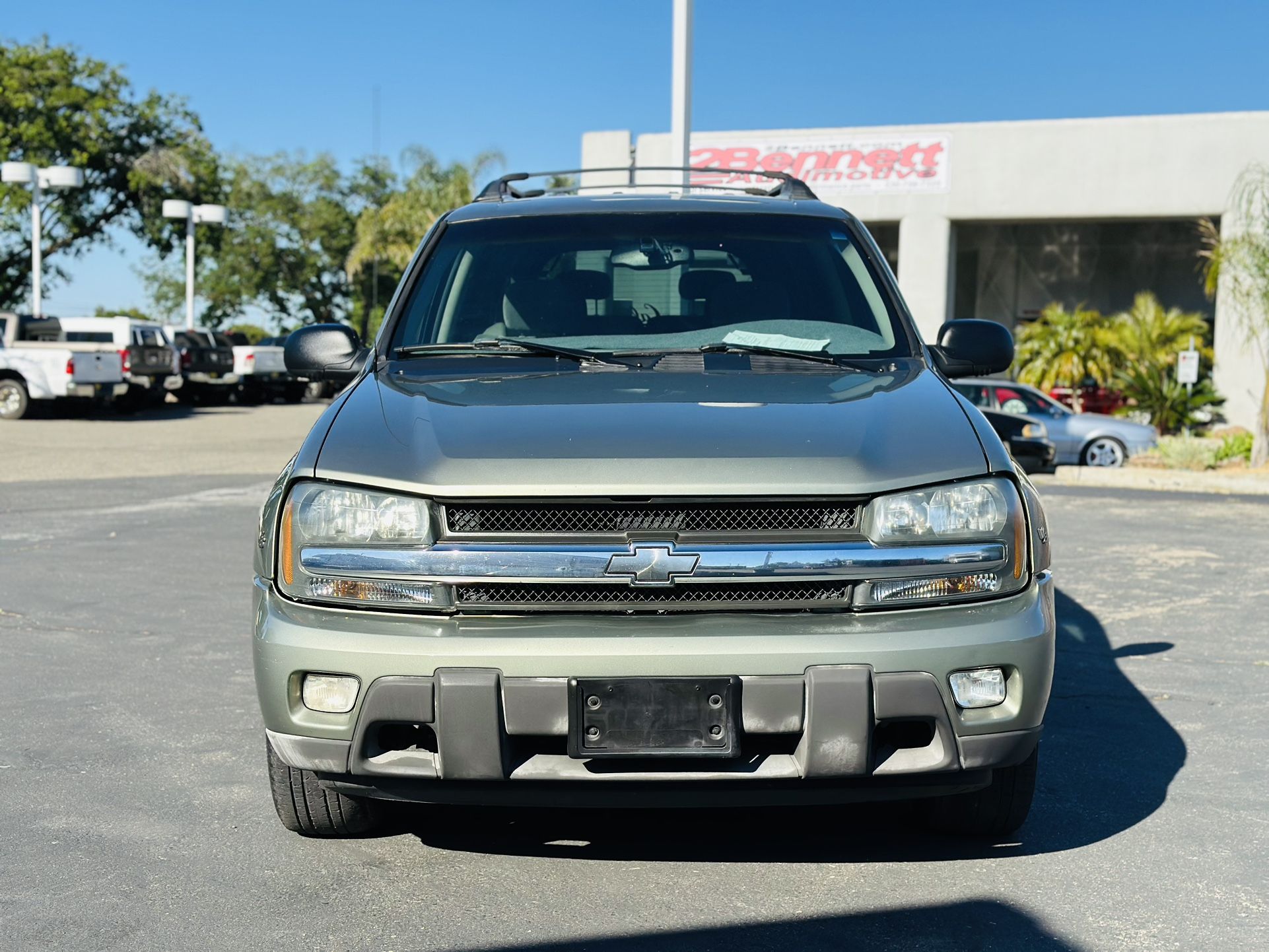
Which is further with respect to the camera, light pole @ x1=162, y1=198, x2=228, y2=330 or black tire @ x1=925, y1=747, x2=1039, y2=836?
light pole @ x1=162, y1=198, x2=228, y2=330

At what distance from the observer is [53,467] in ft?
52.4

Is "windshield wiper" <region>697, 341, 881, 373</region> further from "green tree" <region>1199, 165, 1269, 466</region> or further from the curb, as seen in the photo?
"green tree" <region>1199, 165, 1269, 466</region>

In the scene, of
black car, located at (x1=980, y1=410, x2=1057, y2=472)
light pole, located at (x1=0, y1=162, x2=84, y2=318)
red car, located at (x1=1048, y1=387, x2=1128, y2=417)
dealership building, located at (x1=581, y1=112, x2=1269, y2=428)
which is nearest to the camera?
black car, located at (x1=980, y1=410, x2=1057, y2=472)

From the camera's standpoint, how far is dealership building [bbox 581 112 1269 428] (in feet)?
96.9

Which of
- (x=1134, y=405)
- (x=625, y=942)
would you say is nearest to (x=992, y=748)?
(x=625, y=942)

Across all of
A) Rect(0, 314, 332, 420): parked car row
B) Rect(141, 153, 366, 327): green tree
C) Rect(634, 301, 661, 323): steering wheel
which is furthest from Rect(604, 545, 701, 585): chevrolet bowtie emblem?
Rect(141, 153, 366, 327): green tree

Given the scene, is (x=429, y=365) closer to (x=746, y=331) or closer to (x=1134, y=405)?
(x=746, y=331)

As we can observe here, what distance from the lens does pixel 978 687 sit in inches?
128

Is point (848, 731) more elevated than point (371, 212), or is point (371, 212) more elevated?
point (371, 212)

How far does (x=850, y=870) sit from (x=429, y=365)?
1876mm

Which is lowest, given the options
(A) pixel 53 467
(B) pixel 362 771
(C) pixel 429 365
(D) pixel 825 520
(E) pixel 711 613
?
(A) pixel 53 467

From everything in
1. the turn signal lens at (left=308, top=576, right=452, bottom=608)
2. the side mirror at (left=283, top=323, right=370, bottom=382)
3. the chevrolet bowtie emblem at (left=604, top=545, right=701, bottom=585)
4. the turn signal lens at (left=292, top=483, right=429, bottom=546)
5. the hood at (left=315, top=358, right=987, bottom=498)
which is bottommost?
the turn signal lens at (left=308, top=576, right=452, bottom=608)

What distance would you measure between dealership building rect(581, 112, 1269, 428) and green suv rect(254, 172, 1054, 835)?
83.7 ft

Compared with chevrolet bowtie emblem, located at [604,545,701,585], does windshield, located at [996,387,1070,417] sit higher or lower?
lower
